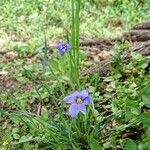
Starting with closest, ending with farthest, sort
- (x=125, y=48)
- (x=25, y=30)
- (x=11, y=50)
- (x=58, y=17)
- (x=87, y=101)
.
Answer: (x=87, y=101) < (x=125, y=48) < (x=11, y=50) < (x=25, y=30) < (x=58, y=17)

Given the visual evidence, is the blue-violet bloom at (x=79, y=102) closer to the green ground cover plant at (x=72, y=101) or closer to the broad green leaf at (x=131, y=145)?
the green ground cover plant at (x=72, y=101)

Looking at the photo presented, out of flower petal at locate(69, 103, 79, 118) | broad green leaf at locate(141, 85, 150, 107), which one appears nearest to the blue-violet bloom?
flower petal at locate(69, 103, 79, 118)

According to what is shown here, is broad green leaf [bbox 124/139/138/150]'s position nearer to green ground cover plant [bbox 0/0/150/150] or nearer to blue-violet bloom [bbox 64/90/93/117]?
green ground cover plant [bbox 0/0/150/150]

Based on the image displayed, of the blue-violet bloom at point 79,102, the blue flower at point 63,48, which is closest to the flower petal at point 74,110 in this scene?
the blue-violet bloom at point 79,102

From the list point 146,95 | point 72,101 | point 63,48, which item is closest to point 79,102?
point 72,101

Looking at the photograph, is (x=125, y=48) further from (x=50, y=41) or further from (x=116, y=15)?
(x=116, y=15)

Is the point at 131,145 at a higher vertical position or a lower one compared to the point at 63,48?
lower

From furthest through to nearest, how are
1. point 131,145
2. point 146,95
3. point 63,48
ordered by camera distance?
point 63,48
point 146,95
point 131,145

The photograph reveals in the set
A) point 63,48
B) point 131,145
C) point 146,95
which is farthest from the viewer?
point 63,48

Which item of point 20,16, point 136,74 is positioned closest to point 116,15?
point 20,16

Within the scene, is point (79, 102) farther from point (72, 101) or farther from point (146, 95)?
point (146, 95)

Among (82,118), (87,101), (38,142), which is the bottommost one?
(38,142)
